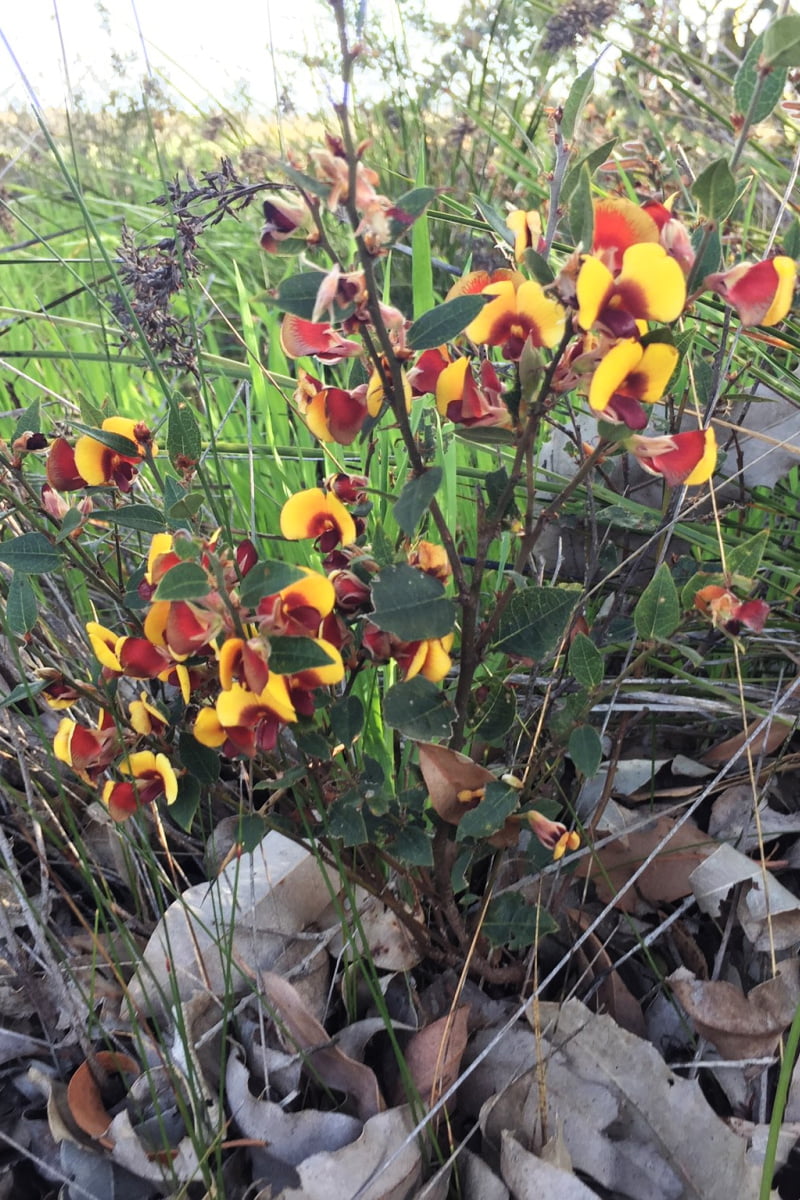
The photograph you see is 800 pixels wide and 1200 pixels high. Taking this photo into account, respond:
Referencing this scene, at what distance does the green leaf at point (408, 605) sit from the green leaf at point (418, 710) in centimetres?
8

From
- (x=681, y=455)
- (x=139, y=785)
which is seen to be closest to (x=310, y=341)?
(x=681, y=455)

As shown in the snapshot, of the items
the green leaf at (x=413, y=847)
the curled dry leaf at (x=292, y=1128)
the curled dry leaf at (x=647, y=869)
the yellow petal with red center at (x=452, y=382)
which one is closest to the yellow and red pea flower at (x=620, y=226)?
the yellow petal with red center at (x=452, y=382)

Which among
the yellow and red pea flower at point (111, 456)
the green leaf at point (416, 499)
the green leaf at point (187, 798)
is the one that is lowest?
the green leaf at point (187, 798)

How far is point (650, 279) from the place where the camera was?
19.1 inches

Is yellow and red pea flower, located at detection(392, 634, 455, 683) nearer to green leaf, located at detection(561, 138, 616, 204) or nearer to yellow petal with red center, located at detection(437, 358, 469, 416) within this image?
yellow petal with red center, located at detection(437, 358, 469, 416)

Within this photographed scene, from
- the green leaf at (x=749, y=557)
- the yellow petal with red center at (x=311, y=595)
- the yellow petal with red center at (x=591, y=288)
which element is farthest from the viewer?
the green leaf at (x=749, y=557)

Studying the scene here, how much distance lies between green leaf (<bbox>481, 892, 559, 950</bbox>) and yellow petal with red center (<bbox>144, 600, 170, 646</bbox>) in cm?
39

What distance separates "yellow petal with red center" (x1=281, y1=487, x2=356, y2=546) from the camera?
63 centimetres

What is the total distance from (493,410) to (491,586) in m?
0.49

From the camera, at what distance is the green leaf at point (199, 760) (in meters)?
0.71

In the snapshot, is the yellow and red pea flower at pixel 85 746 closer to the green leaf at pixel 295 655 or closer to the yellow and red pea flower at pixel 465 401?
the green leaf at pixel 295 655

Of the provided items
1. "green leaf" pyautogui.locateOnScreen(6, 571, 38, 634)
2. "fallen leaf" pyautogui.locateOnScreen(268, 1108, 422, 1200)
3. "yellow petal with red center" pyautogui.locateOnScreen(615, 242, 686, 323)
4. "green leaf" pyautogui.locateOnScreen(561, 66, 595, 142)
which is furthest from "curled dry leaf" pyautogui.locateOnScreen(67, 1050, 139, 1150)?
"green leaf" pyautogui.locateOnScreen(561, 66, 595, 142)

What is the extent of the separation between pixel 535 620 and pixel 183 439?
33cm

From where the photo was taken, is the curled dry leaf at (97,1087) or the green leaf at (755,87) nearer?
the green leaf at (755,87)
